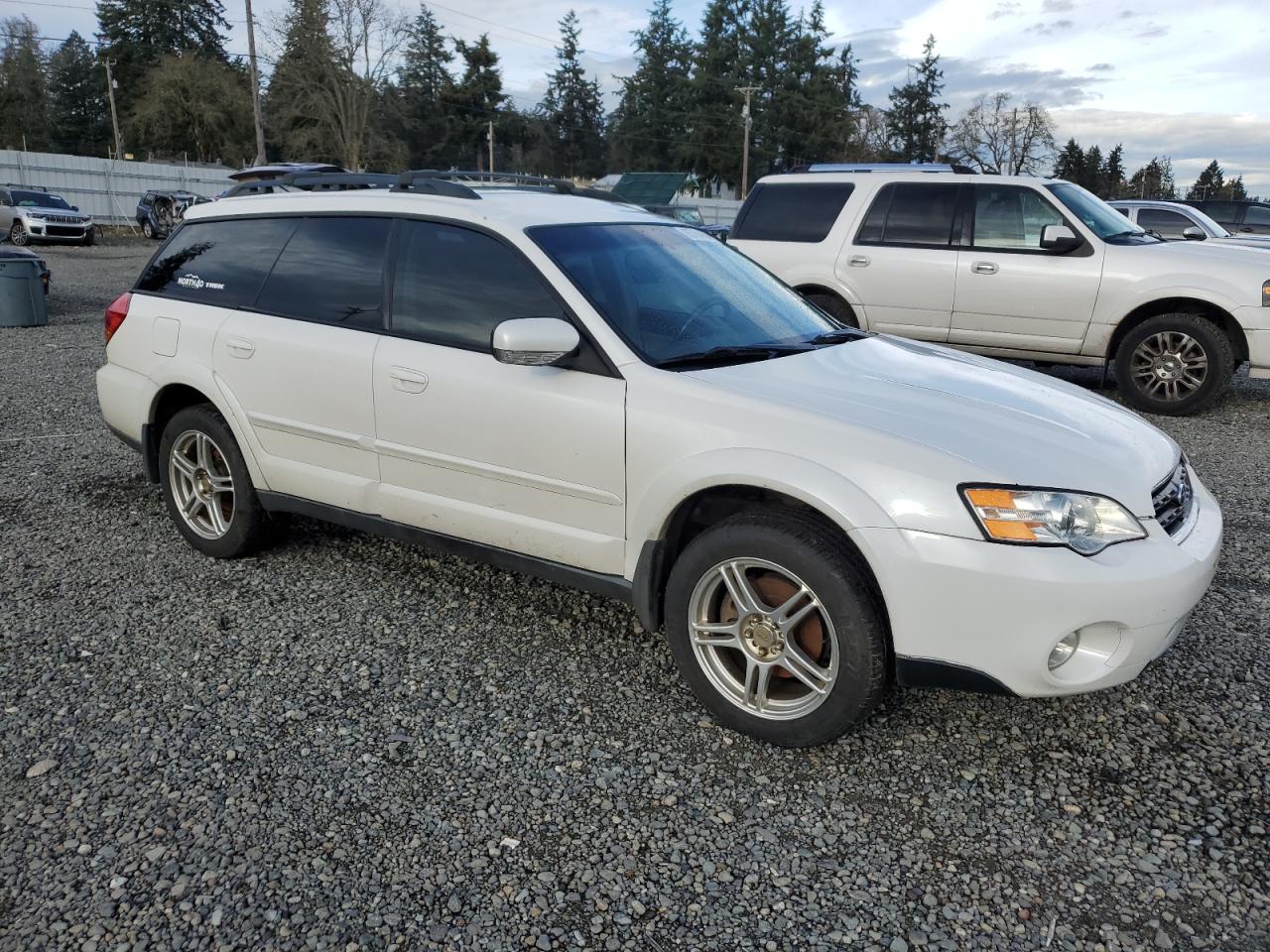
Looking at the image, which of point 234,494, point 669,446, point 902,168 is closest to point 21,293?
point 234,494

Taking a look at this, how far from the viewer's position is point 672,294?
3.77m

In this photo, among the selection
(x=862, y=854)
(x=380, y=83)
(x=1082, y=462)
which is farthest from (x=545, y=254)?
(x=380, y=83)

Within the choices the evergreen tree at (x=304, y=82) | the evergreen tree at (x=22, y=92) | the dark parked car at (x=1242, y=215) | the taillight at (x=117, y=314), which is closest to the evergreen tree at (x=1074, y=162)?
the evergreen tree at (x=304, y=82)

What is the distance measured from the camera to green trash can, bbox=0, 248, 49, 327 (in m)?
12.5

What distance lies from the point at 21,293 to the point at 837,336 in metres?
12.4

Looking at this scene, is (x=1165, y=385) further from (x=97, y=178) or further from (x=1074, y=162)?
(x=1074, y=162)

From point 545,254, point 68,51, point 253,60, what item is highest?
point 68,51

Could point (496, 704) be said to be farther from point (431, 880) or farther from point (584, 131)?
point (584, 131)

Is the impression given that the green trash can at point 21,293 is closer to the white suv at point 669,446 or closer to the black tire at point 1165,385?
the white suv at point 669,446

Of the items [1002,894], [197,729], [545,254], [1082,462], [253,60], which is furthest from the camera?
[253,60]

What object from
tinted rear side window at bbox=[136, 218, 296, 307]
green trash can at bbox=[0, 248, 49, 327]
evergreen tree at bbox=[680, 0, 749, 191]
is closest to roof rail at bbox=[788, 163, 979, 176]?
tinted rear side window at bbox=[136, 218, 296, 307]

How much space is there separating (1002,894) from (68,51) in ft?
300

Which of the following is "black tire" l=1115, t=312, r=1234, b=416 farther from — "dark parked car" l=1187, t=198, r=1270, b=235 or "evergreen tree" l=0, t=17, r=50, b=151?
"evergreen tree" l=0, t=17, r=50, b=151

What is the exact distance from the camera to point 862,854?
8.59 feet
